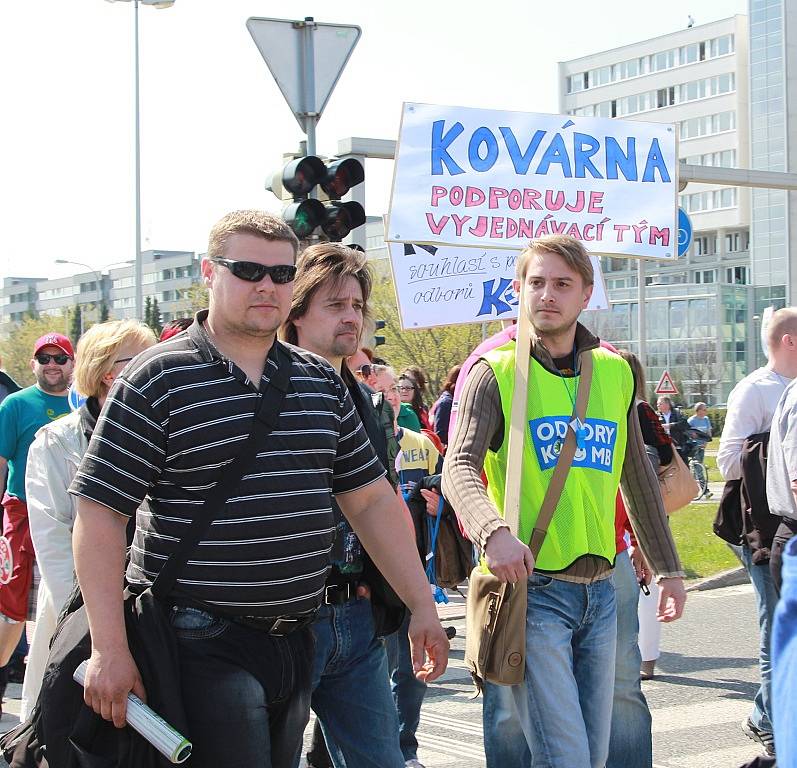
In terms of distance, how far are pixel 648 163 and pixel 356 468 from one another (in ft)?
23.1

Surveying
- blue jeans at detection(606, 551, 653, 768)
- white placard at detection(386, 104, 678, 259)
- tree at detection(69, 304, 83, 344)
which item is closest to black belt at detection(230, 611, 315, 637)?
blue jeans at detection(606, 551, 653, 768)

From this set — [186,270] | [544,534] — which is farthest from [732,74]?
[544,534]

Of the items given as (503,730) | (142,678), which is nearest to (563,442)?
(503,730)

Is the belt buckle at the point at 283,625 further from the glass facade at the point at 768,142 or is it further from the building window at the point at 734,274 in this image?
the building window at the point at 734,274

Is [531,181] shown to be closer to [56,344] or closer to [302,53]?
[302,53]

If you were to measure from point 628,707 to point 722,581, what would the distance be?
24.0 ft

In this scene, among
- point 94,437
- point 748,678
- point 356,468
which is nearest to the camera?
point 94,437

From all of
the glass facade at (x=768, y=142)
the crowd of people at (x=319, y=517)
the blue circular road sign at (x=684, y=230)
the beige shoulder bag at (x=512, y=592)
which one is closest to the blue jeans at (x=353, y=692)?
the crowd of people at (x=319, y=517)

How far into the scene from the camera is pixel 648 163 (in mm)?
9914

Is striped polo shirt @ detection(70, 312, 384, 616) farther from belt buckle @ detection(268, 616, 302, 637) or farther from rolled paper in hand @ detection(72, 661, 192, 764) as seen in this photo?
rolled paper in hand @ detection(72, 661, 192, 764)

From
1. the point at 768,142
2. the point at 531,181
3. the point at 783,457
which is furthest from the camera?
the point at 768,142

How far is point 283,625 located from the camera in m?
3.15

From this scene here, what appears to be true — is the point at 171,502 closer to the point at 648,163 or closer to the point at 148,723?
the point at 148,723

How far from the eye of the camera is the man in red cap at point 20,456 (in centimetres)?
604
